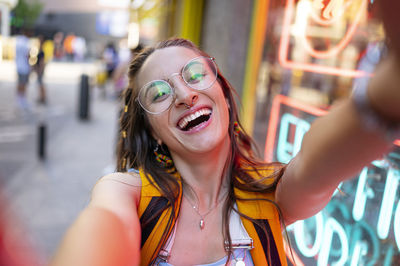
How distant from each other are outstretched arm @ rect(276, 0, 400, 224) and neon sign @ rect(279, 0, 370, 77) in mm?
953

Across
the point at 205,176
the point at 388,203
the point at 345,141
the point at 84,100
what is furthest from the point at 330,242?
the point at 84,100

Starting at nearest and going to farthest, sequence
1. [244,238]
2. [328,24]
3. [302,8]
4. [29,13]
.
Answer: [244,238], [328,24], [302,8], [29,13]

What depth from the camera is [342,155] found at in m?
0.81

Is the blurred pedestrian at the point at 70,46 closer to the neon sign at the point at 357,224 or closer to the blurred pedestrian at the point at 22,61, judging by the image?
the blurred pedestrian at the point at 22,61

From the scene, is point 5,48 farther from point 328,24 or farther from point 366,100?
point 366,100

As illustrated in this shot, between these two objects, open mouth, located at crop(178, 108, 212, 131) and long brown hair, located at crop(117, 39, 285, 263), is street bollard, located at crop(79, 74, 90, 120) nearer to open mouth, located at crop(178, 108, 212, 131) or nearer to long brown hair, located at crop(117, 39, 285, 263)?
long brown hair, located at crop(117, 39, 285, 263)

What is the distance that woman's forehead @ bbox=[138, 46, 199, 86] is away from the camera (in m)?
1.40

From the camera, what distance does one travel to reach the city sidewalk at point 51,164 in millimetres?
3789

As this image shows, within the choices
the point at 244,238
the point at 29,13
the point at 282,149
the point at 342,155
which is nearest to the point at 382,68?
the point at 342,155

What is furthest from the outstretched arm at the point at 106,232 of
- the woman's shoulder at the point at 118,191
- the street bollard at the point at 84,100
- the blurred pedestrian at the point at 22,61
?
the blurred pedestrian at the point at 22,61

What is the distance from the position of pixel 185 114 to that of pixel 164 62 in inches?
8.6

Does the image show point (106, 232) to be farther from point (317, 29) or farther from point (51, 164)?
point (51, 164)

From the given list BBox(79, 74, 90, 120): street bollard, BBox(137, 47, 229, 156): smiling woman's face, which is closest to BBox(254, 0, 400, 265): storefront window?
BBox(137, 47, 229, 156): smiling woman's face

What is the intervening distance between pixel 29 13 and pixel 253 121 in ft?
30.3
